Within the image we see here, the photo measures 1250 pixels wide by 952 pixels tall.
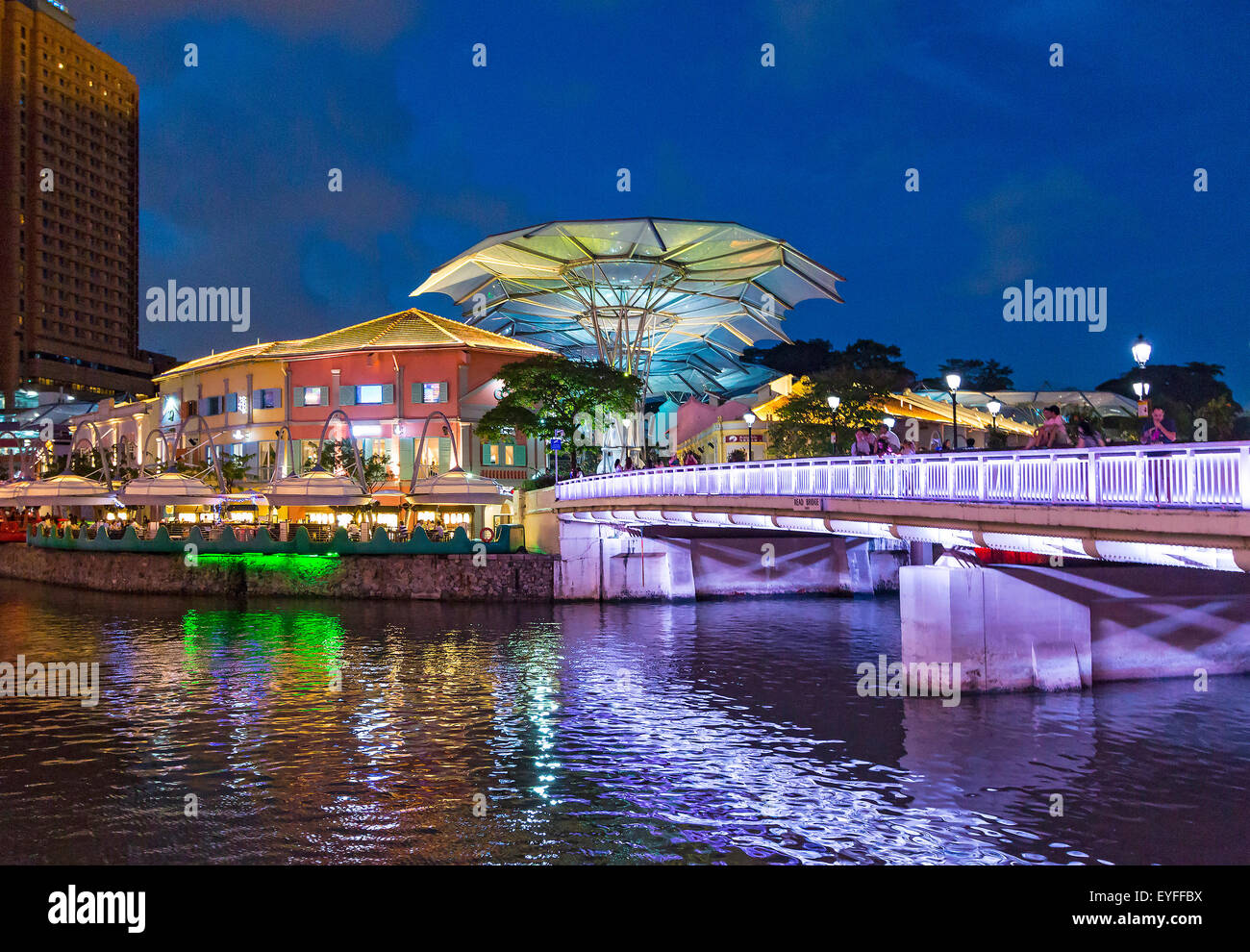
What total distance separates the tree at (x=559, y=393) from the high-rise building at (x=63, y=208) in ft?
380

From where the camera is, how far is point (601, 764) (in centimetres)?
2009

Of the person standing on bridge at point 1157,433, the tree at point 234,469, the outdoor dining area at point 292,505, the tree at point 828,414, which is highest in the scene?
the tree at point 828,414

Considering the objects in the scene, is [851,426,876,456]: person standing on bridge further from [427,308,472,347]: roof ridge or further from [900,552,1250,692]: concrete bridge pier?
[427,308,472,347]: roof ridge

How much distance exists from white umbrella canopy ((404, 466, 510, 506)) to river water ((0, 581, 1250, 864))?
1568 cm

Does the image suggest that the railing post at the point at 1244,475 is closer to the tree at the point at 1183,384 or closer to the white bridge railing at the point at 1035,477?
the white bridge railing at the point at 1035,477

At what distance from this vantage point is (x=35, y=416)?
5482 inches

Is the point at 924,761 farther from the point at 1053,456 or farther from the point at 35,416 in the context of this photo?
the point at 35,416

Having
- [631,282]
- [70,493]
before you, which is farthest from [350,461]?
[631,282]

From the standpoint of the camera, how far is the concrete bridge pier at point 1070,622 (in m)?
24.4

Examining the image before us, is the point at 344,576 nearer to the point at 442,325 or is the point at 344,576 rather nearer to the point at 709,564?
the point at 709,564

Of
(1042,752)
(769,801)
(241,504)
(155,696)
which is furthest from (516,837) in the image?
(241,504)

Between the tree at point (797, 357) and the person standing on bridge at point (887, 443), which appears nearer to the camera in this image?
the person standing on bridge at point (887, 443)

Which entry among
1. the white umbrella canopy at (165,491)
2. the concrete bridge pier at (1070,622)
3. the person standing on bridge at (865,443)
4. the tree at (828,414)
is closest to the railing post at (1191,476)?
the concrete bridge pier at (1070,622)

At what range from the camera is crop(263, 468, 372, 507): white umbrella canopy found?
167 ft
